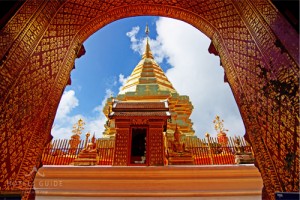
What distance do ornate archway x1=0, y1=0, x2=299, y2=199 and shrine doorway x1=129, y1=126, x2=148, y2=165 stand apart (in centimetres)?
280

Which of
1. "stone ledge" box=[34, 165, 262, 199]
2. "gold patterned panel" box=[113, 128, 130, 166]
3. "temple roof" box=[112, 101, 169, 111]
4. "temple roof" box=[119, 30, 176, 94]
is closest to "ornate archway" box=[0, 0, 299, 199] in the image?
"stone ledge" box=[34, 165, 262, 199]

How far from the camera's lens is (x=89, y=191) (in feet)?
17.7

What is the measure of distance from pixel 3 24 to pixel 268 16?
297 cm

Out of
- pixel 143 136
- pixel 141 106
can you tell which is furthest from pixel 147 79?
pixel 143 136

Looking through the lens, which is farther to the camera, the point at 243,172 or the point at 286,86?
the point at 243,172

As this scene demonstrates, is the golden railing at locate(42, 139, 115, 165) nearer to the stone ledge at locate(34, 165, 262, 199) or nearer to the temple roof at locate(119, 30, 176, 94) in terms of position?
the stone ledge at locate(34, 165, 262, 199)

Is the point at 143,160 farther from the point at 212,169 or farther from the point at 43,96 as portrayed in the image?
the point at 43,96

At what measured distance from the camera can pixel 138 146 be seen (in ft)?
21.9

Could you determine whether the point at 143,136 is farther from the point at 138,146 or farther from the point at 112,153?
the point at 112,153

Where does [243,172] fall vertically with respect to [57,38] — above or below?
below

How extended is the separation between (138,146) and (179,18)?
3.60 meters

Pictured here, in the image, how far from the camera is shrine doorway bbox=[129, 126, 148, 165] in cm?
639

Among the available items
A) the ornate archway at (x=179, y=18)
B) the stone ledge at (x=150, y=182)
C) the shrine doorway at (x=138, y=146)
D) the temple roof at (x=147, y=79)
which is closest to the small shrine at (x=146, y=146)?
the shrine doorway at (x=138, y=146)

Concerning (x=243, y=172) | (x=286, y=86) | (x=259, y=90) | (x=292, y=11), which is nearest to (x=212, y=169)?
(x=243, y=172)
